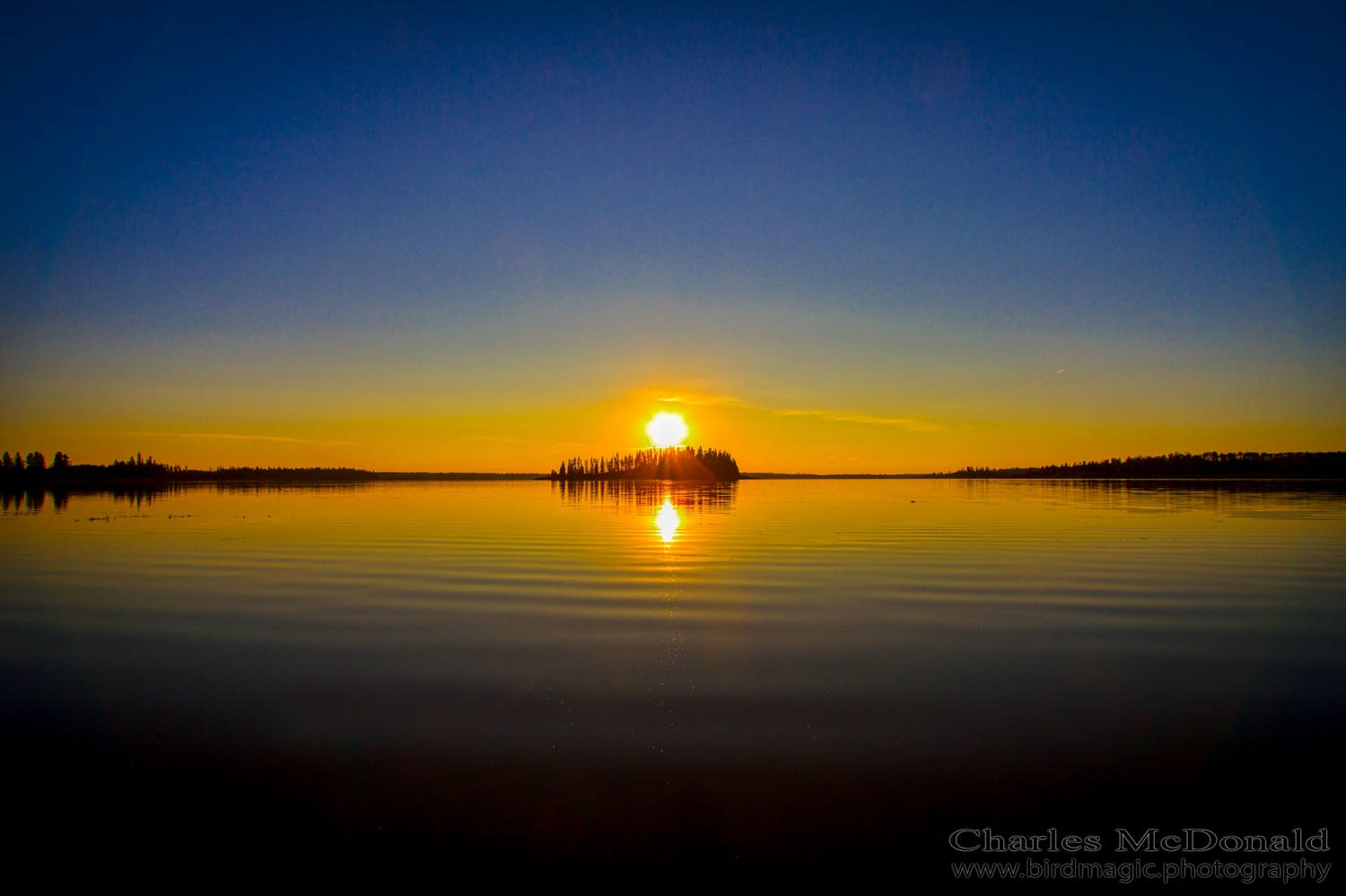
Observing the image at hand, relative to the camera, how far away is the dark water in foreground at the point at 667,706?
7.25 meters

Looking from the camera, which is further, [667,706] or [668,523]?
[668,523]

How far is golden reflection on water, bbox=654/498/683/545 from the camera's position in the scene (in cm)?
3516

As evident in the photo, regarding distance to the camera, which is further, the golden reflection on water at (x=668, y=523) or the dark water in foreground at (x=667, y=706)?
the golden reflection on water at (x=668, y=523)

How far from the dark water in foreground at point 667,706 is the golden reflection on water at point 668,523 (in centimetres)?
1150

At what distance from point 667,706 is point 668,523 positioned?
33.8 metres

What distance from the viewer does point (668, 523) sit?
44.1 m

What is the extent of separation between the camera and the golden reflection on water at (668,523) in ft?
115

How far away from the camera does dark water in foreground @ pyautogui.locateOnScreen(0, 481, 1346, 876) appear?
7.25 meters

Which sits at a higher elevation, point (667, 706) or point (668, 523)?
point (668, 523)

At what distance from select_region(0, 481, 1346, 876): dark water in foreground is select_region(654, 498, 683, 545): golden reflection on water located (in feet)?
37.7

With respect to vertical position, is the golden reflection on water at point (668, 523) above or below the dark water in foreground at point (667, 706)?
above

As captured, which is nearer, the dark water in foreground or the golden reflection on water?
the dark water in foreground

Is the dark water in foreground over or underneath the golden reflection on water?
underneath

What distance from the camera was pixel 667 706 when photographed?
405 inches
